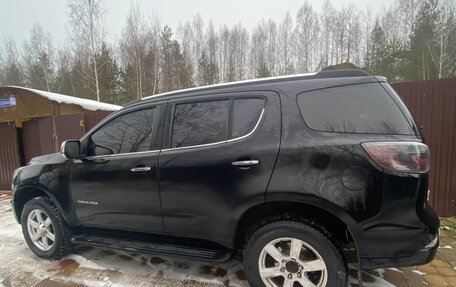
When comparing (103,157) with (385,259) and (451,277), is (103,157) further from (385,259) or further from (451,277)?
(451,277)

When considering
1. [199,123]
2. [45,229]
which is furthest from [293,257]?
[45,229]

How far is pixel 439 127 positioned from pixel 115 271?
5096 millimetres

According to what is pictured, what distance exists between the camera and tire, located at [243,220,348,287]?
2.09 m

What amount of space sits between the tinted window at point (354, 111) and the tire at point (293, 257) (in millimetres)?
846

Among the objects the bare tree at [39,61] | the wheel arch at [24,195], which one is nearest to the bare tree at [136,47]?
the bare tree at [39,61]

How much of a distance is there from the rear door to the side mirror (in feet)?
3.72

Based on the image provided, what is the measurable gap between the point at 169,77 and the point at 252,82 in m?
23.1

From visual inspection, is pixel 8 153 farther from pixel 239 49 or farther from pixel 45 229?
pixel 239 49

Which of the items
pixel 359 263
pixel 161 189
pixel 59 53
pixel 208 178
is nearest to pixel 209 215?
pixel 208 178

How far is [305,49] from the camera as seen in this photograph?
28.4 metres

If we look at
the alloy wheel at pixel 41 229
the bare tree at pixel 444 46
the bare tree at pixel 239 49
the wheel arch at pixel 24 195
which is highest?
the bare tree at pixel 239 49

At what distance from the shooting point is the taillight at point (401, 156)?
6.25 ft

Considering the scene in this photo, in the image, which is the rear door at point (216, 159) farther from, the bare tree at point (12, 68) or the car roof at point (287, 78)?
the bare tree at point (12, 68)

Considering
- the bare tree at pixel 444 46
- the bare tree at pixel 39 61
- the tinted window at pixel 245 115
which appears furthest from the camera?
the bare tree at pixel 39 61
